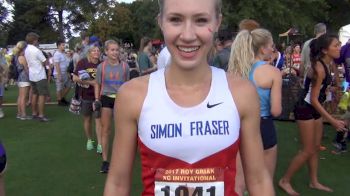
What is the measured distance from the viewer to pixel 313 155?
5.43 m

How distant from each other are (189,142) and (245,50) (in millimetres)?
2567

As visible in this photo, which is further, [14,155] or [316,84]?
[14,155]

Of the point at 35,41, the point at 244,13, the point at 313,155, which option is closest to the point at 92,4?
the point at 244,13

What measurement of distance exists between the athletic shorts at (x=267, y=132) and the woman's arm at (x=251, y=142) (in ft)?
7.74

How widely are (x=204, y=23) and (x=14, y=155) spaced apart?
6.41 meters

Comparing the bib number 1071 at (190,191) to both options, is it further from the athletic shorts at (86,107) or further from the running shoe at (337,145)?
the running shoe at (337,145)

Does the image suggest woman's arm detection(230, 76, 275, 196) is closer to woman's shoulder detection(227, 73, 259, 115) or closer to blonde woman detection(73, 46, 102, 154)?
woman's shoulder detection(227, 73, 259, 115)

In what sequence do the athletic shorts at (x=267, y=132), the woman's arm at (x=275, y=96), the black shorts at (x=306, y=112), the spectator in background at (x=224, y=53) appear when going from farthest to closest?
the spectator in background at (x=224, y=53)
the black shorts at (x=306, y=112)
the athletic shorts at (x=267, y=132)
the woman's arm at (x=275, y=96)

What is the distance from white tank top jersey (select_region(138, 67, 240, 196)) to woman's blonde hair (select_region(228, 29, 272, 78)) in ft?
7.79

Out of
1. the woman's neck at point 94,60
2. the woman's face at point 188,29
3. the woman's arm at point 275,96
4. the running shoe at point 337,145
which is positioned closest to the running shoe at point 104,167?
the woman's neck at point 94,60

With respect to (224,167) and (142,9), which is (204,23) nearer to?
(224,167)

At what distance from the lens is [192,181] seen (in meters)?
1.81

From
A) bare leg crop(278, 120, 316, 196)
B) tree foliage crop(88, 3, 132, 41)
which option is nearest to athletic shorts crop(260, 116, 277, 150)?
bare leg crop(278, 120, 316, 196)

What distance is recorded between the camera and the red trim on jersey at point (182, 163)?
181 centimetres
